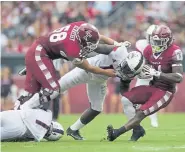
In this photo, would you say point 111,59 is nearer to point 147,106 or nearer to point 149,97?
point 149,97

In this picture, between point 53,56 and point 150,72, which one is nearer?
point 150,72

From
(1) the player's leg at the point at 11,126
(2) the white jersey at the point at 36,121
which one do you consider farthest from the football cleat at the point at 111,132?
(1) the player's leg at the point at 11,126

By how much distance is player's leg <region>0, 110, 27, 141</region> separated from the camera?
26.2 ft

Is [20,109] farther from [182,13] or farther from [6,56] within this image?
[182,13]

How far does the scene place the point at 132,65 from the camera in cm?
810

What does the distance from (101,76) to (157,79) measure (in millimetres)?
747

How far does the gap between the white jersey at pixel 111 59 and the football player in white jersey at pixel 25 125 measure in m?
0.99

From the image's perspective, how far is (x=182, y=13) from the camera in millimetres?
18781

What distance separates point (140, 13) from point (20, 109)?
1077 centimetres

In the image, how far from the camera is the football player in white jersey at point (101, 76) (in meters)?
8.13

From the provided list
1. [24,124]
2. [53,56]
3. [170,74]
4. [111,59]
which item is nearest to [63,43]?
[53,56]

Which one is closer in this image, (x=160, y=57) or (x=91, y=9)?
(x=160, y=57)

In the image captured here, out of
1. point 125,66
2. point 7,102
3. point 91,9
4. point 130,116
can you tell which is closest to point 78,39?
point 125,66

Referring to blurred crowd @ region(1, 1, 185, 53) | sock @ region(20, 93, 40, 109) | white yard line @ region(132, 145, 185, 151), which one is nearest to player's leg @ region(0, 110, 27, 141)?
sock @ region(20, 93, 40, 109)
